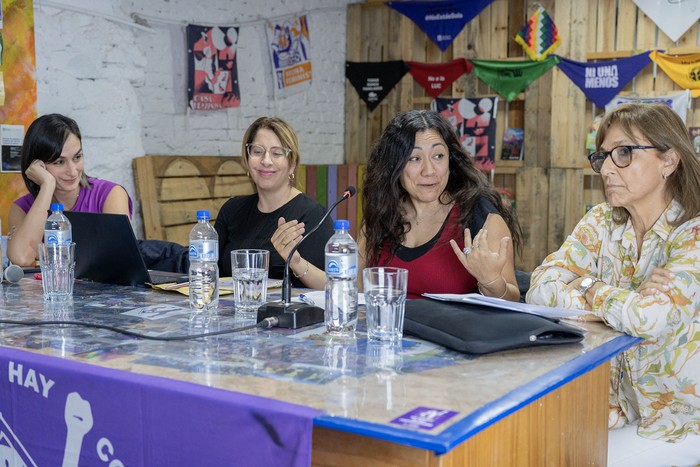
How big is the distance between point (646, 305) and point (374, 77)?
5.49 m

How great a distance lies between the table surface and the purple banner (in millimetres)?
44

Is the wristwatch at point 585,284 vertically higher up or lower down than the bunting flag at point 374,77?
lower down

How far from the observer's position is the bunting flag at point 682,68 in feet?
18.6

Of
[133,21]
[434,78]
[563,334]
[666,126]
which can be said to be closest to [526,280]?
[666,126]

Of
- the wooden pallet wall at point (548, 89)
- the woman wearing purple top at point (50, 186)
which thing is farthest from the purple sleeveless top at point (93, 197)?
the wooden pallet wall at point (548, 89)

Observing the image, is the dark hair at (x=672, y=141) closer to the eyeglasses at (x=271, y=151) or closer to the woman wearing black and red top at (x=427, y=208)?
the woman wearing black and red top at (x=427, y=208)

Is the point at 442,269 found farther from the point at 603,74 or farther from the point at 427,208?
the point at 603,74

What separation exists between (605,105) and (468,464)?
17.0 ft

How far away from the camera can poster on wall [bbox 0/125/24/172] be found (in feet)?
14.2

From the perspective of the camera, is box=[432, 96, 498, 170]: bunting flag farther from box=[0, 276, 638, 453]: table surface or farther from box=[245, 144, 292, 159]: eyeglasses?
box=[0, 276, 638, 453]: table surface

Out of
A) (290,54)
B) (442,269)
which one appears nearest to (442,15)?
(290,54)

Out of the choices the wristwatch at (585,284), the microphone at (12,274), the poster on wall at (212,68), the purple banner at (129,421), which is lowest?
the purple banner at (129,421)

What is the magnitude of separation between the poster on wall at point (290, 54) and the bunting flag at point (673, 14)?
267cm

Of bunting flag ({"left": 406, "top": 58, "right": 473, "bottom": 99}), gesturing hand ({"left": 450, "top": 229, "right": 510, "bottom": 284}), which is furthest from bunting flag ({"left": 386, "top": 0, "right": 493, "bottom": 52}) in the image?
gesturing hand ({"left": 450, "top": 229, "right": 510, "bottom": 284})
